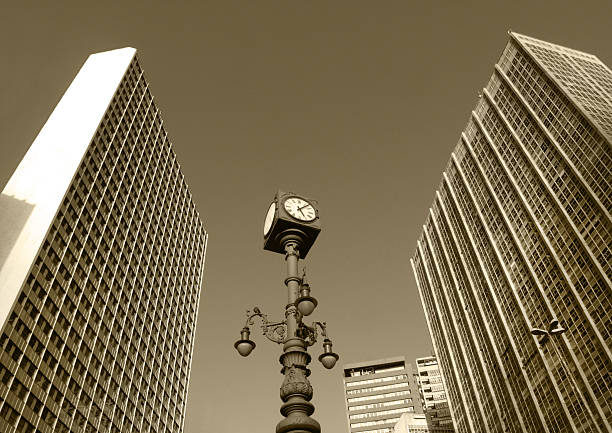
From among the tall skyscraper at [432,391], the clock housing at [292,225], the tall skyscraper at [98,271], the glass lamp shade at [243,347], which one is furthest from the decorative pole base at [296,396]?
the tall skyscraper at [432,391]

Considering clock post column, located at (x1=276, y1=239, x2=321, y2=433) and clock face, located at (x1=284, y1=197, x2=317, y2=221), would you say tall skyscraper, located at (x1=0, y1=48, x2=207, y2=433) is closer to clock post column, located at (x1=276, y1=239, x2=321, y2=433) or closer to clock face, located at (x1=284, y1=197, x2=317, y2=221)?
clock face, located at (x1=284, y1=197, x2=317, y2=221)

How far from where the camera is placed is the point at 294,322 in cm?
1012

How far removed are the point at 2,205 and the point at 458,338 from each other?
74.6 meters

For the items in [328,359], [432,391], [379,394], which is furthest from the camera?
[379,394]

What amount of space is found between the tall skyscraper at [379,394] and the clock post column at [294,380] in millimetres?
155121

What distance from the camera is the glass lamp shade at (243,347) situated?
1112 cm

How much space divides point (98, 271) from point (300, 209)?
2355 inches

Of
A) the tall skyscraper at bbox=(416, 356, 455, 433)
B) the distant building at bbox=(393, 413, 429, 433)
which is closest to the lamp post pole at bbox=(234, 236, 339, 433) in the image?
the distant building at bbox=(393, 413, 429, 433)

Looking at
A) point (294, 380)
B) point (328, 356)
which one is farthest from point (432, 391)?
point (294, 380)

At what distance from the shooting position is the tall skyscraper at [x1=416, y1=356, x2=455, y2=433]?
141625 millimetres

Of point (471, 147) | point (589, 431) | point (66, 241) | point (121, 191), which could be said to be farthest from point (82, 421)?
point (471, 147)

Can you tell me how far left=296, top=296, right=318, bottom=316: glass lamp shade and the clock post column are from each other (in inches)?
5.9

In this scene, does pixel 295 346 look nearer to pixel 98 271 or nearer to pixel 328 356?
pixel 328 356

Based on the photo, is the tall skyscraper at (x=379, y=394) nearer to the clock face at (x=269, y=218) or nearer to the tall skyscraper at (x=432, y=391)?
the tall skyscraper at (x=432, y=391)
